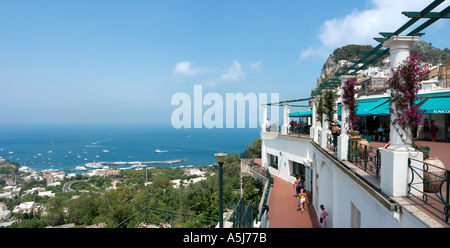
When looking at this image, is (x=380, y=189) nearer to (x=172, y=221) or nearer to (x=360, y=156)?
(x=360, y=156)

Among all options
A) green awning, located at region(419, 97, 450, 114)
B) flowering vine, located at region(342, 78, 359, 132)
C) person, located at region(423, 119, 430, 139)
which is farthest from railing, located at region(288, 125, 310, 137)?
flowering vine, located at region(342, 78, 359, 132)

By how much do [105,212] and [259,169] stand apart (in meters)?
23.8

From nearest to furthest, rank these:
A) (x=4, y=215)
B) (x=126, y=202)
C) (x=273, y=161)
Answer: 1. (x=273, y=161)
2. (x=126, y=202)
3. (x=4, y=215)

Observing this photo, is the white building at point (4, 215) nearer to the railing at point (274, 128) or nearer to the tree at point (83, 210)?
the tree at point (83, 210)

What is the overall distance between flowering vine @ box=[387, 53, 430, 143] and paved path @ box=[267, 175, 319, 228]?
28.6ft

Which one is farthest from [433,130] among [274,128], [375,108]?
[274,128]

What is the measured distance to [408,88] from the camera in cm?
448

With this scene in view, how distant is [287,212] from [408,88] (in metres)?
10.5

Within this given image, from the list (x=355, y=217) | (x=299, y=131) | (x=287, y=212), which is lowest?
(x=287, y=212)

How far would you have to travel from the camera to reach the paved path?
39.4 feet

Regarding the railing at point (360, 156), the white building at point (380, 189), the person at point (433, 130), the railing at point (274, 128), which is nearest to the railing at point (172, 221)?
the white building at point (380, 189)

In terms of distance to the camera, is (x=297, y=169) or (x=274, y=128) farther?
(x=274, y=128)

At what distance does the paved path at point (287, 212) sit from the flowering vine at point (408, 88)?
28.6ft
